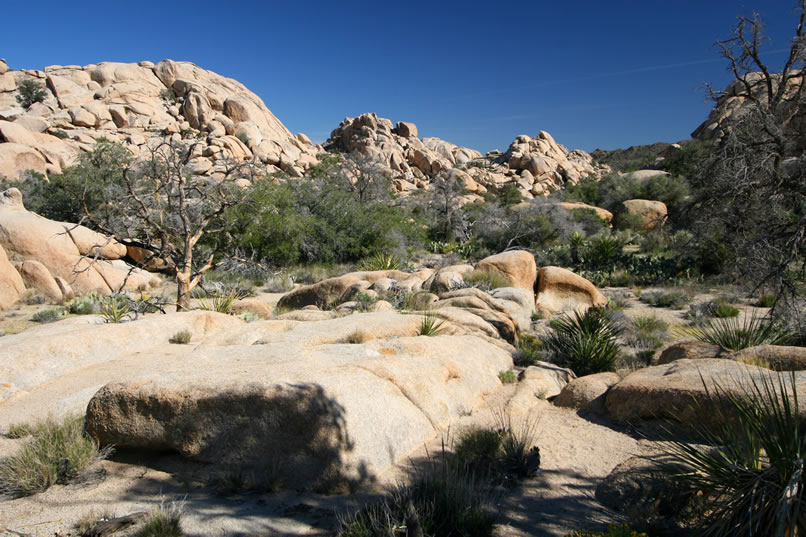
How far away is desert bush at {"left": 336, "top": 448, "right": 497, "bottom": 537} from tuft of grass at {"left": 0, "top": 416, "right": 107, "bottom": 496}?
2612 mm

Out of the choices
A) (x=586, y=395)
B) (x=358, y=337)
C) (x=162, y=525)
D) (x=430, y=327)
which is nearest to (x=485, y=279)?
(x=430, y=327)

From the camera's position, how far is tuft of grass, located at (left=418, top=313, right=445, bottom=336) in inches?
315

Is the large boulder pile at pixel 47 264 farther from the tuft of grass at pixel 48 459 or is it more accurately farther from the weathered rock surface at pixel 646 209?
the weathered rock surface at pixel 646 209

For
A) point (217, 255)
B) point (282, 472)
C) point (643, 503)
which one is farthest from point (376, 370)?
point (217, 255)

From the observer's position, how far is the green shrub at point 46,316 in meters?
11.2

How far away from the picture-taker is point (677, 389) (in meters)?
5.05

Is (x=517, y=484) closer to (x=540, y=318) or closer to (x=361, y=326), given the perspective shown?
(x=361, y=326)


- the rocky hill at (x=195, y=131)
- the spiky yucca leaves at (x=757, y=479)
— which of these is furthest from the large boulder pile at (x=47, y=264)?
the rocky hill at (x=195, y=131)

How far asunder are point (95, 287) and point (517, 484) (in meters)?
A: 14.8

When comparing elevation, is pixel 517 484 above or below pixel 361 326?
below

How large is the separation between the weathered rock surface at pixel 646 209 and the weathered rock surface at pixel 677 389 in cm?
2571

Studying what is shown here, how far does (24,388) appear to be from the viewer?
19.0ft

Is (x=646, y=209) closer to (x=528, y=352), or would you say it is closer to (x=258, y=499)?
(x=528, y=352)

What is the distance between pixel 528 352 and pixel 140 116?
167 feet
